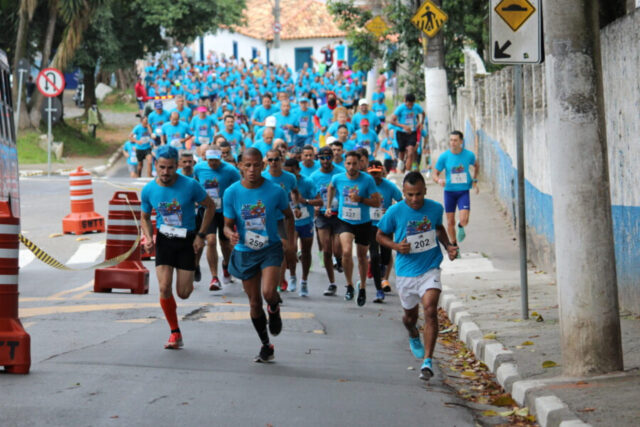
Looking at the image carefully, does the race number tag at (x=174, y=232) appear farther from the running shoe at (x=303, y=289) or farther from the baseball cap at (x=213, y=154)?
the baseball cap at (x=213, y=154)

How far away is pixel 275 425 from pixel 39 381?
2.03 metres

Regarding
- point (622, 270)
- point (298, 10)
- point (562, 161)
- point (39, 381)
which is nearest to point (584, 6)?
point (562, 161)

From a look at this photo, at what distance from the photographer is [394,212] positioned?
31.2 ft

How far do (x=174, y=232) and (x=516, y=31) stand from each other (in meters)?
3.65

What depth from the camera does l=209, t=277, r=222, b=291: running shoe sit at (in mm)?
14523

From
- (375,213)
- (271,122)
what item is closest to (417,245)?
(375,213)

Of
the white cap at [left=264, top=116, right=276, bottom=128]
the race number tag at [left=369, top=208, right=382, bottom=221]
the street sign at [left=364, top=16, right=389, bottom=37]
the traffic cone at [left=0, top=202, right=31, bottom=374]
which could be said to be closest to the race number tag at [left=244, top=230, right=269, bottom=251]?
the traffic cone at [left=0, top=202, right=31, bottom=374]

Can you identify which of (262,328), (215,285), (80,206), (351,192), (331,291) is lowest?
(262,328)

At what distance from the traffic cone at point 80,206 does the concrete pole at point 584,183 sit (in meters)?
13.6

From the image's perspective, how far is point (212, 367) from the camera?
9195 mm

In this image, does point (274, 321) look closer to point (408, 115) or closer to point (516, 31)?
point (516, 31)

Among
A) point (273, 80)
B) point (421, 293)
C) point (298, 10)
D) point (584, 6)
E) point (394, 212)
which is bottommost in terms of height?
point (421, 293)

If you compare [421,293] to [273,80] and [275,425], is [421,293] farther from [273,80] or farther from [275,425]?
[273,80]

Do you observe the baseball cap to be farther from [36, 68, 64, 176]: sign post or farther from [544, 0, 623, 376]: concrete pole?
[36, 68, 64, 176]: sign post
